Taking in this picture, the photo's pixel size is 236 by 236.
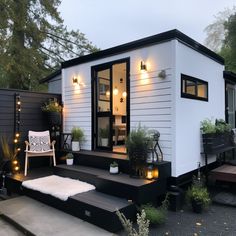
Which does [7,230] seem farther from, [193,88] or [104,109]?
[193,88]

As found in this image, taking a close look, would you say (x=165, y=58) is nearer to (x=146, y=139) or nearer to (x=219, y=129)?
(x=146, y=139)

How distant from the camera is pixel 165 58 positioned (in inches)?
179

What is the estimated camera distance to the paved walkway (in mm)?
3297

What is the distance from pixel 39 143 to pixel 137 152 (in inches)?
110

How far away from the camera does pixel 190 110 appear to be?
486 cm

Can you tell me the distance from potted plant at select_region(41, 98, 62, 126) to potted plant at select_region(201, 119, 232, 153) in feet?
11.3

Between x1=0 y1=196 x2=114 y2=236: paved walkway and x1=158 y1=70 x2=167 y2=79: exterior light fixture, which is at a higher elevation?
x1=158 y1=70 x2=167 y2=79: exterior light fixture

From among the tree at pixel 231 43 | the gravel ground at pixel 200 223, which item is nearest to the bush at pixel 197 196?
the gravel ground at pixel 200 223

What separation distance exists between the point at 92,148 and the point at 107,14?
30.6 feet

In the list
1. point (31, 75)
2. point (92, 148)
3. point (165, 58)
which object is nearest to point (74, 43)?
point (31, 75)

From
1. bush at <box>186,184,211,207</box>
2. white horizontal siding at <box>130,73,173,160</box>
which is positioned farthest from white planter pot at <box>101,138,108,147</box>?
bush at <box>186,184,211,207</box>

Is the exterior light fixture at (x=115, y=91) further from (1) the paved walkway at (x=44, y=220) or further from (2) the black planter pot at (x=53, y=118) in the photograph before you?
(1) the paved walkway at (x=44, y=220)

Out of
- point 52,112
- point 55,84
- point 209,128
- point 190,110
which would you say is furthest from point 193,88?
point 55,84

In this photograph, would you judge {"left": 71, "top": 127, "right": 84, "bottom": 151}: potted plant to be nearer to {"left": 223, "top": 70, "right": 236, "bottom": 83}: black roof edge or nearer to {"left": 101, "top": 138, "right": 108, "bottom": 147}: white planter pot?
{"left": 101, "top": 138, "right": 108, "bottom": 147}: white planter pot
